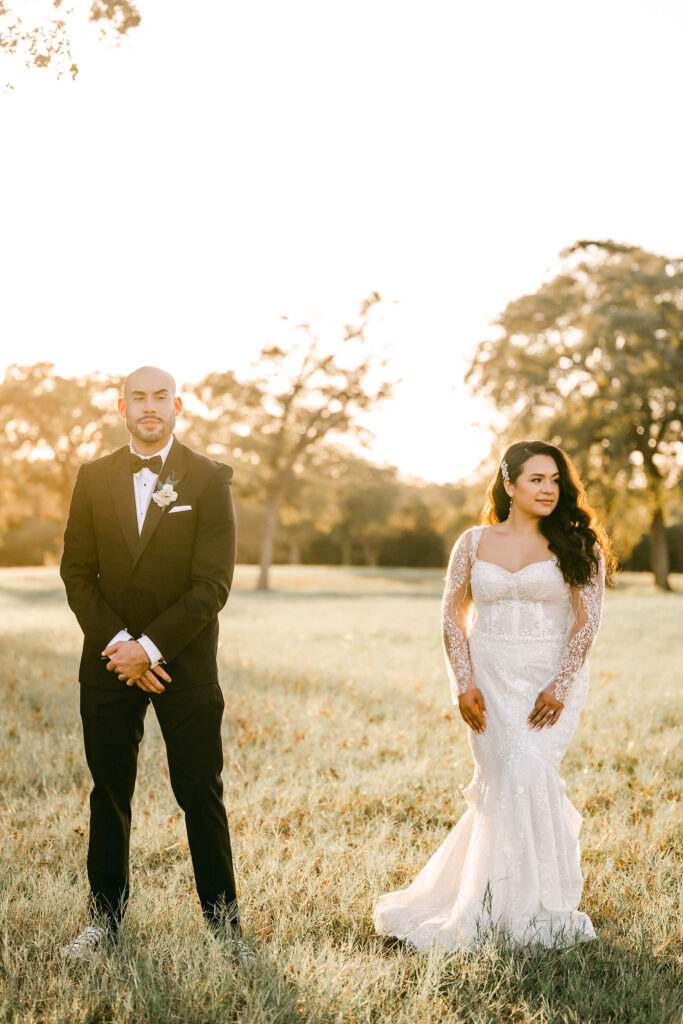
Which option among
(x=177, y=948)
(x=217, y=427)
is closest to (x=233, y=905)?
(x=177, y=948)

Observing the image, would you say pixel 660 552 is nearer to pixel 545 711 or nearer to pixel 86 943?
pixel 545 711

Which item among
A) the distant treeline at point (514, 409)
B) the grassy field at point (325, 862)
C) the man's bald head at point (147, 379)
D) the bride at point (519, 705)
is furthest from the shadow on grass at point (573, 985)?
the distant treeline at point (514, 409)

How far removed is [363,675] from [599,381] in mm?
22863

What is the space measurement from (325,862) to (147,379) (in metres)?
2.94

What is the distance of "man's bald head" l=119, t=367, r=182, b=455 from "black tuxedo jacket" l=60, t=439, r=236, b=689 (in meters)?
0.14

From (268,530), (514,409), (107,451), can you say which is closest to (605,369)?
(514,409)

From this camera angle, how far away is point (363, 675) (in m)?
11.6

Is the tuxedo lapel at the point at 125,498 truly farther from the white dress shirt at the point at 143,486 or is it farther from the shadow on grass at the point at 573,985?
the shadow on grass at the point at 573,985

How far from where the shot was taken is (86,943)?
3.72 metres

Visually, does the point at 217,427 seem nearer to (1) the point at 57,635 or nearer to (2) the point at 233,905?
(1) the point at 57,635

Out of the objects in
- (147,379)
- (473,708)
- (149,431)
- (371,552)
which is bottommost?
(371,552)

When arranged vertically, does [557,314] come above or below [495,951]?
above

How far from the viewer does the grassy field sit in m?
3.43

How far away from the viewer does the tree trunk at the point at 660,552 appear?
115ft
